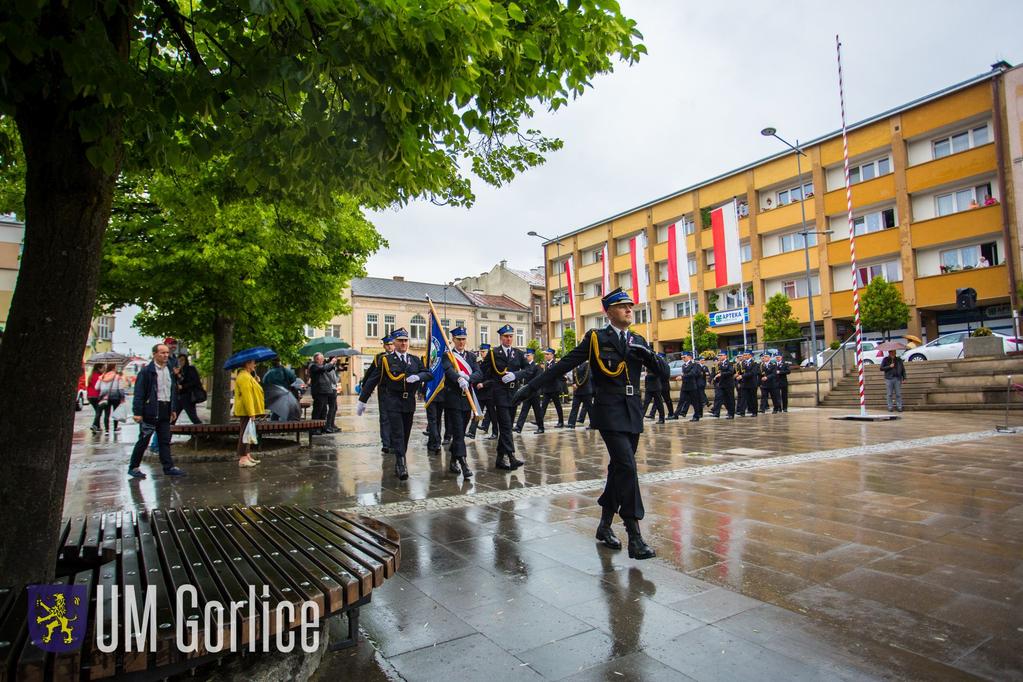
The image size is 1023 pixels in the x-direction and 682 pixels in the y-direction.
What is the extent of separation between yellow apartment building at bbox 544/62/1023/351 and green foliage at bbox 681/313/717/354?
2.17 metres

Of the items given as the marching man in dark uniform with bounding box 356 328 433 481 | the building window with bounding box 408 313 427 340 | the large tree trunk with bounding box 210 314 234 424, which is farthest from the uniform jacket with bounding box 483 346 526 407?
the building window with bounding box 408 313 427 340

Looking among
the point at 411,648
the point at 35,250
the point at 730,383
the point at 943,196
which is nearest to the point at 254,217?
the point at 35,250

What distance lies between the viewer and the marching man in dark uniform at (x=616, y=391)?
4.82 m

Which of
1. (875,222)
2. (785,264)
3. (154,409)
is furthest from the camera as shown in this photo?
(785,264)

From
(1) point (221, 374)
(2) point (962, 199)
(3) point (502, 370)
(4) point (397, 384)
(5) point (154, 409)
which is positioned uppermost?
(2) point (962, 199)

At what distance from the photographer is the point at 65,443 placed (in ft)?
9.78

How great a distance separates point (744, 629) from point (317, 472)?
275 inches

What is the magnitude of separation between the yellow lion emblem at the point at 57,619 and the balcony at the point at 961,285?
38.0 meters

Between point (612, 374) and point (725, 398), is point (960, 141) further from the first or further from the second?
point (612, 374)

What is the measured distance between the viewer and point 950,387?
19.8 meters

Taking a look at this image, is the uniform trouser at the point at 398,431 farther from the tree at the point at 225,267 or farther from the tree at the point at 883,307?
the tree at the point at 883,307

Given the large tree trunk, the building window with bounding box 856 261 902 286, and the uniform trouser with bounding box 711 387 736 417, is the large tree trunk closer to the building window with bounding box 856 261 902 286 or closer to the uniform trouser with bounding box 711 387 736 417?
the uniform trouser with bounding box 711 387 736 417

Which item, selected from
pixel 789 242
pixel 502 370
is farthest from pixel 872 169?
pixel 502 370

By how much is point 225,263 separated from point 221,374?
3349 millimetres
